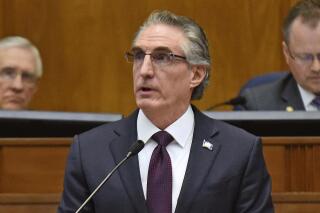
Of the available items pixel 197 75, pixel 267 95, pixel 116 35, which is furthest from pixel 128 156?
pixel 116 35

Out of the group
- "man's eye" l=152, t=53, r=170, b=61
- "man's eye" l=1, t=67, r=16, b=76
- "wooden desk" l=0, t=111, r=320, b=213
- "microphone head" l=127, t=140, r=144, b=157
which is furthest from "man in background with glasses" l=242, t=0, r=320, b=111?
"microphone head" l=127, t=140, r=144, b=157

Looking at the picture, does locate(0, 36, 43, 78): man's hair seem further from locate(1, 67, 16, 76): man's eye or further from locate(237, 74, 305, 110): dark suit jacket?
locate(237, 74, 305, 110): dark suit jacket

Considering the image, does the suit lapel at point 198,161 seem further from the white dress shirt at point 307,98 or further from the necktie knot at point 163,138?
the white dress shirt at point 307,98

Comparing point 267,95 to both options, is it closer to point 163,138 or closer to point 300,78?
point 300,78

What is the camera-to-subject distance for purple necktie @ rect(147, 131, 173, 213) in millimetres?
2150

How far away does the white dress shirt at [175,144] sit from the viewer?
7.21ft

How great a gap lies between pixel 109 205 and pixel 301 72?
4.17 ft

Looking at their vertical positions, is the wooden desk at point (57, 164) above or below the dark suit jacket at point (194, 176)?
below

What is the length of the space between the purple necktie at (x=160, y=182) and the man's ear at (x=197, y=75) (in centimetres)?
18

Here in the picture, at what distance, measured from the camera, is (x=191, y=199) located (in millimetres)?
2139

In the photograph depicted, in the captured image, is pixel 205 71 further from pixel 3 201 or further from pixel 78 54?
pixel 78 54

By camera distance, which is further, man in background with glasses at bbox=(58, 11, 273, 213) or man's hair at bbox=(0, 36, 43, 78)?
man's hair at bbox=(0, 36, 43, 78)

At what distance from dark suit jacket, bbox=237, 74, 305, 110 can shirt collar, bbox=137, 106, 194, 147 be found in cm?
89

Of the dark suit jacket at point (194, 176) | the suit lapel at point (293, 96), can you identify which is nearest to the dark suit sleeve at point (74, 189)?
the dark suit jacket at point (194, 176)
